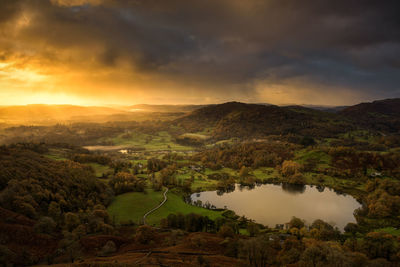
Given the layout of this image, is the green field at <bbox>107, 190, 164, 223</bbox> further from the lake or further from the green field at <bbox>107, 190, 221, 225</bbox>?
the lake

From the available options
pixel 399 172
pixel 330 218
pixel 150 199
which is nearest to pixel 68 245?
pixel 150 199

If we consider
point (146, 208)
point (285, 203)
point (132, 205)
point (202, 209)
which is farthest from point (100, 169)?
point (285, 203)

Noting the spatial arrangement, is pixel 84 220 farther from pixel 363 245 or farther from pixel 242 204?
pixel 363 245

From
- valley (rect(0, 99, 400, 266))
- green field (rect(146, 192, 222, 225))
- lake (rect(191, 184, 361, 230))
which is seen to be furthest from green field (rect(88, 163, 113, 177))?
lake (rect(191, 184, 361, 230))

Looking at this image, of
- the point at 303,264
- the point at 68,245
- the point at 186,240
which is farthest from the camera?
the point at 186,240

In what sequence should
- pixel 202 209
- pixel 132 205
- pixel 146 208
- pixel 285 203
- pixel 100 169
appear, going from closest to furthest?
pixel 146 208 < pixel 132 205 < pixel 202 209 < pixel 285 203 < pixel 100 169

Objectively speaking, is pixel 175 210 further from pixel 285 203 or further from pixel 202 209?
pixel 285 203

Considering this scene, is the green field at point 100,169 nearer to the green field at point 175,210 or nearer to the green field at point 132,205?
the green field at point 132,205
